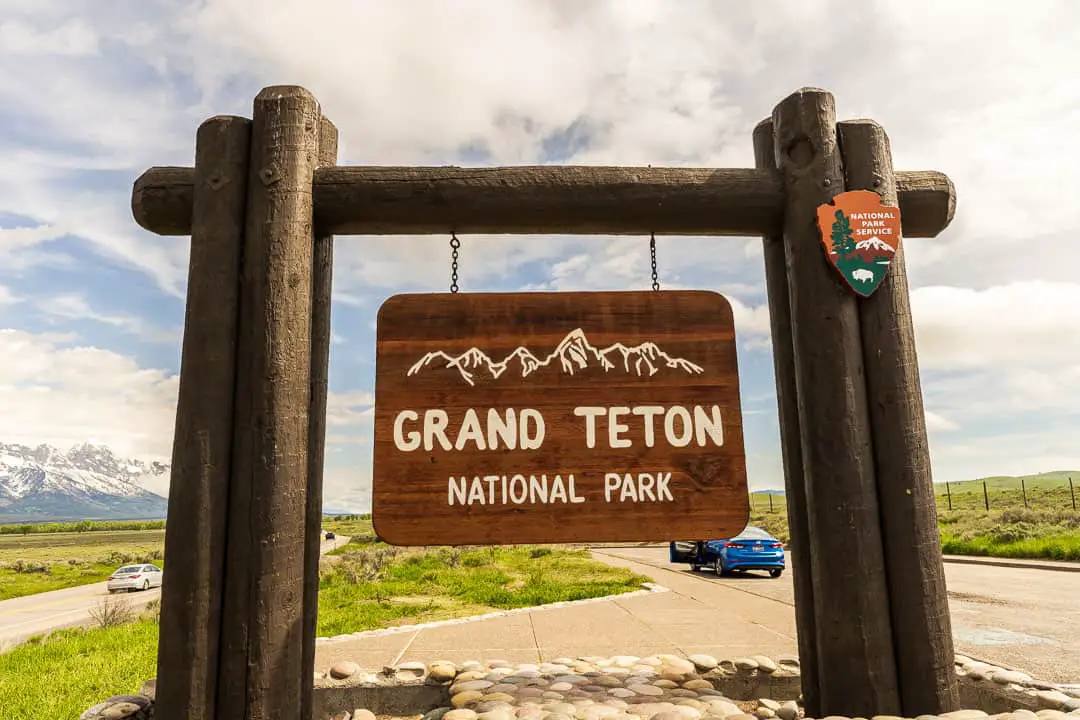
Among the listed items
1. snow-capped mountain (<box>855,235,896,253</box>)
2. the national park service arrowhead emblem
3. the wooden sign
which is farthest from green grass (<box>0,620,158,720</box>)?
snow-capped mountain (<box>855,235,896,253</box>)

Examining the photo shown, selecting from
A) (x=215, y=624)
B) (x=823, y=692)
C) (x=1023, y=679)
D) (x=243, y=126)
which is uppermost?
(x=243, y=126)

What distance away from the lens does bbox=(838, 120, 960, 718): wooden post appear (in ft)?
9.97

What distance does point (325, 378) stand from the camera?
11.2ft

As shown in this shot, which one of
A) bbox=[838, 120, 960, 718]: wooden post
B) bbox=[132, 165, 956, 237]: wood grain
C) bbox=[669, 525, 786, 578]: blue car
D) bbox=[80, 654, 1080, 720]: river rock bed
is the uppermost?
bbox=[132, 165, 956, 237]: wood grain

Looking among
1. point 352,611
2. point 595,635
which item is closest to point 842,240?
point 595,635

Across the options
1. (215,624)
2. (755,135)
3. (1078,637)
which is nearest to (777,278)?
(755,135)

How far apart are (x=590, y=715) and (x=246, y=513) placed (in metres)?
2.10

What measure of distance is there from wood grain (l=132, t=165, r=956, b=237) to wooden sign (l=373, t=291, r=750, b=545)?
16.2 inches

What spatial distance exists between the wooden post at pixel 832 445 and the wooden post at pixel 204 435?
2.94 meters

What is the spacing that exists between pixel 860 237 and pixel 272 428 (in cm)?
318

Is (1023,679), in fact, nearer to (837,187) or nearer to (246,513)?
(837,187)

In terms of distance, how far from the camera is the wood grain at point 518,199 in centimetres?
338

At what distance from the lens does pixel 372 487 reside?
10.9 feet

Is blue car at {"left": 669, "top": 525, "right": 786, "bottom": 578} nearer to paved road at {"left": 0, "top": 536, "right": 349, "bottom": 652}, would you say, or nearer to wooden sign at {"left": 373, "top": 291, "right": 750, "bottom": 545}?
wooden sign at {"left": 373, "top": 291, "right": 750, "bottom": 545}
